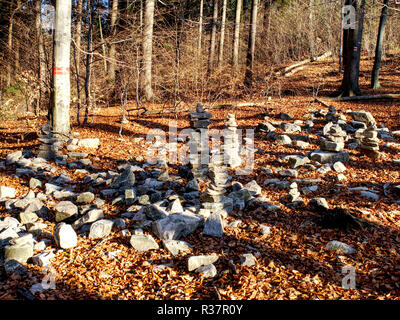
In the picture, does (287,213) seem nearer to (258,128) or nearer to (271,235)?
(271,235)

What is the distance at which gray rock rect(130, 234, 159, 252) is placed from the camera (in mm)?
3826

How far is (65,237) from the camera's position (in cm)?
380

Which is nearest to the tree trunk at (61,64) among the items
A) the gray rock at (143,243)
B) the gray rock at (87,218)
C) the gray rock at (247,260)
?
the gray rock at (87,218)

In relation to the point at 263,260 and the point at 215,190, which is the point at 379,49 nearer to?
the point at 215,190

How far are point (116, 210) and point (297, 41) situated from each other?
21301 millimetres

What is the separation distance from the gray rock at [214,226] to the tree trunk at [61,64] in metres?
5.88

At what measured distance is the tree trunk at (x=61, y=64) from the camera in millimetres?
8086

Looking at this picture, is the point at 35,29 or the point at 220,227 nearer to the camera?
the point at 220,227

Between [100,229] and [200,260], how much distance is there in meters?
1.45

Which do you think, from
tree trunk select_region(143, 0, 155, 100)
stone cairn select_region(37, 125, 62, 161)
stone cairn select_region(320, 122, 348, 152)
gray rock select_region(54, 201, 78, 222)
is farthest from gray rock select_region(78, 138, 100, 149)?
stone cairn select_region(320, 122, 348, 152)

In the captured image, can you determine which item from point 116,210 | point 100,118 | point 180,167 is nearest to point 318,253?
point 116,210

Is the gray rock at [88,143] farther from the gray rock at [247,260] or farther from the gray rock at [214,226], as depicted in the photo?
the gray rock at [247,260]

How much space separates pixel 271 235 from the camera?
4195 millimetres

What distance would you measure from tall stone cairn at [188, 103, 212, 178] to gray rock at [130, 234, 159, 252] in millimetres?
2623
